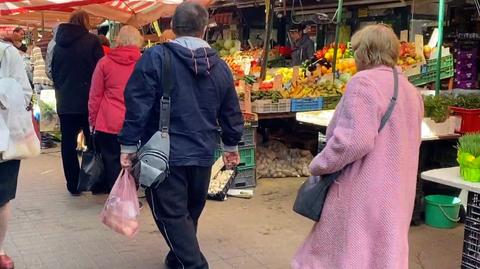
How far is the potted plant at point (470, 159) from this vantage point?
3.24 metres

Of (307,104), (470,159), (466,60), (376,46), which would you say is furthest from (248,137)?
(466,60)

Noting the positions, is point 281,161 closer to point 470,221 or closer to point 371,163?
point 470,221

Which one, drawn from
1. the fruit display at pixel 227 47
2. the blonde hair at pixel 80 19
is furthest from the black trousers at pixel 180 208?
the fruit display at pixel 227 47

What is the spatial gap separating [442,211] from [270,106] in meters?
2.38

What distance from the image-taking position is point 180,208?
3389 millimetres

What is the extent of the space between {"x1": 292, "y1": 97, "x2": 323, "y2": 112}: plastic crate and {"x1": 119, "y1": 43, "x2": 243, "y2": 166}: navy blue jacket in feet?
10.9

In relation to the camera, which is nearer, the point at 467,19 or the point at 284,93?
the point at 284,93

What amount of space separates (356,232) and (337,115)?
0.56 meters

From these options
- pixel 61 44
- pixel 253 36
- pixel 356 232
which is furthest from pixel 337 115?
pixel 253 36

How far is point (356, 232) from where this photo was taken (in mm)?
2688

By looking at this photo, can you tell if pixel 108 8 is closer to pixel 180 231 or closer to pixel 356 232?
pixel 180 231

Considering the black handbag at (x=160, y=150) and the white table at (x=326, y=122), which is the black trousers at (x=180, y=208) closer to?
the black handbag at (x=160, y=150)

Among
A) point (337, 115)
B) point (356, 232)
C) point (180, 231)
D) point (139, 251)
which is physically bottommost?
point (139, 251)

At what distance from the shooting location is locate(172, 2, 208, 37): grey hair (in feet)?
11.1
